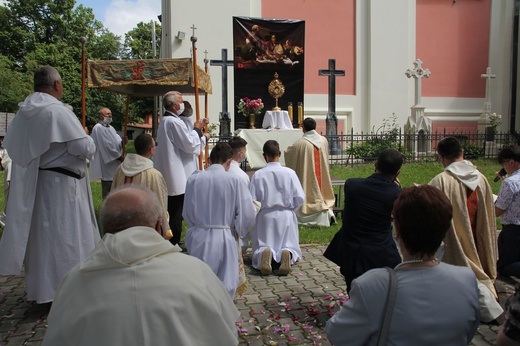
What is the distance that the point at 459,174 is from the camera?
170 inches

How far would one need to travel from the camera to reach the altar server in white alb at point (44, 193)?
4.39 metres

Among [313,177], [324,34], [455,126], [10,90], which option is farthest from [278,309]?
[10,90]

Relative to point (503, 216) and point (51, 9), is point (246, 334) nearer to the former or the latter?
point (503, 216)

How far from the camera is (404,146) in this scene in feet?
58.3

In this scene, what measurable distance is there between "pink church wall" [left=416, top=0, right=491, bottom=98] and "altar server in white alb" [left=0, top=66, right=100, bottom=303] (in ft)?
64.4

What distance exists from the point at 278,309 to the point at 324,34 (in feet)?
57.8

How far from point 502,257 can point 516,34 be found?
20.4 m

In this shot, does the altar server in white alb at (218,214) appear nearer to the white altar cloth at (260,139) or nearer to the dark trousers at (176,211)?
the dark trousers at (176,211)

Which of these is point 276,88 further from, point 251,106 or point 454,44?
point 454,44

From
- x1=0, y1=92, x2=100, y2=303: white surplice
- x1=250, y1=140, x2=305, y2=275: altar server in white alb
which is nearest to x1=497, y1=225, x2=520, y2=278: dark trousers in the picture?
x1=250, y1=140, x2=305, y2=275: altar server in white alb

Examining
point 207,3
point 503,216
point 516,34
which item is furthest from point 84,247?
point 516,34

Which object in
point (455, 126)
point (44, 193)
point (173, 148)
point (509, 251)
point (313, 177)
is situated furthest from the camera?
point (455, 126)

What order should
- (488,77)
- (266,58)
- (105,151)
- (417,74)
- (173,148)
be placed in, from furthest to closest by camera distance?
(488,77) < (417,74) < (266,58) < (105,151) < (173,148)

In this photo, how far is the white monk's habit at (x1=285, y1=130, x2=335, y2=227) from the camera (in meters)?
8.45
